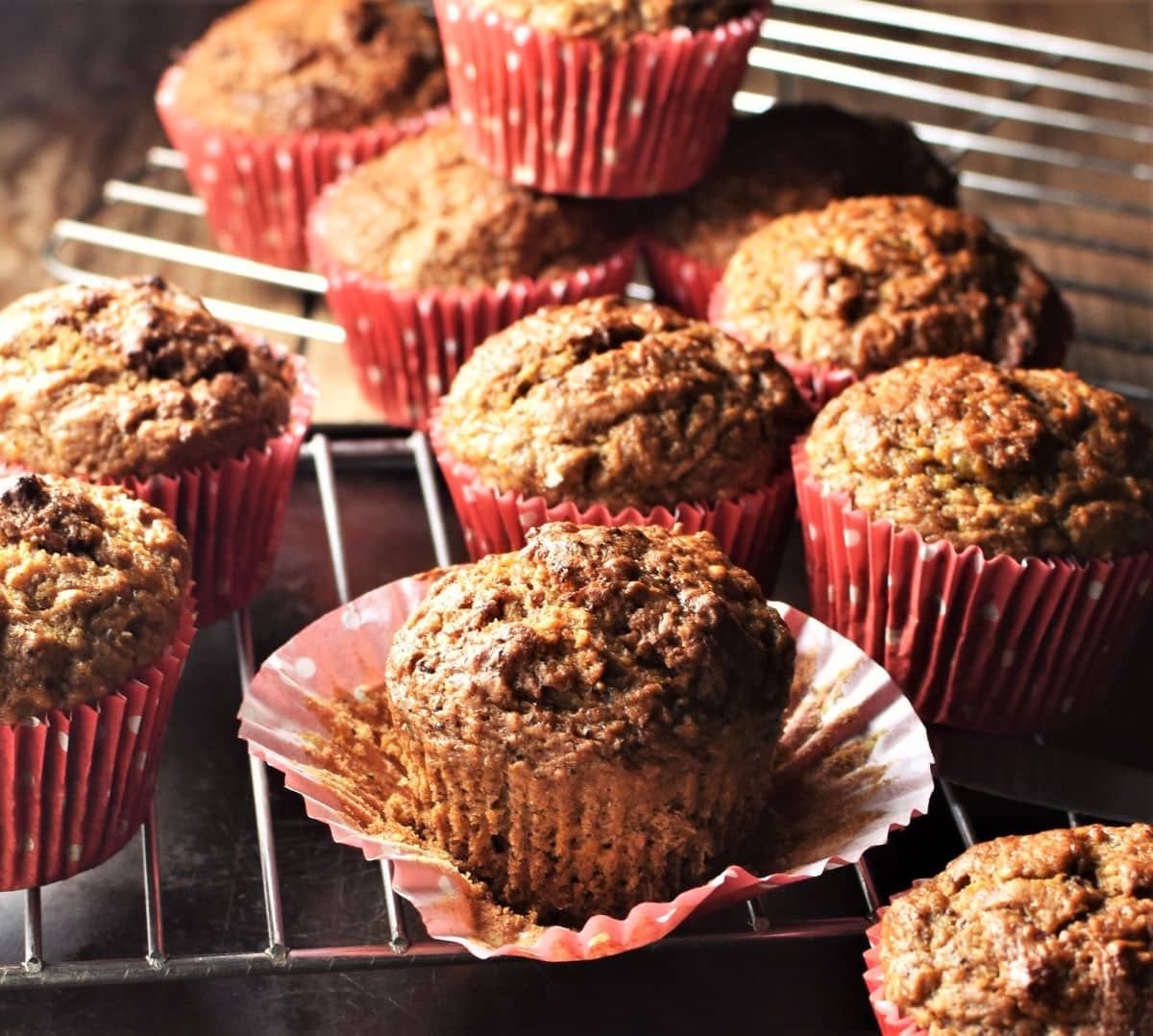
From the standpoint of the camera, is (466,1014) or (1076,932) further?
(466,1014)

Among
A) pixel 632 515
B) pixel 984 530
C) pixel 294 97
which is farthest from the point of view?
pixel 294 97

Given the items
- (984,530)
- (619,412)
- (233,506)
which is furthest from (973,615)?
(233,506)

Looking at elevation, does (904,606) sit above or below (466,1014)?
above

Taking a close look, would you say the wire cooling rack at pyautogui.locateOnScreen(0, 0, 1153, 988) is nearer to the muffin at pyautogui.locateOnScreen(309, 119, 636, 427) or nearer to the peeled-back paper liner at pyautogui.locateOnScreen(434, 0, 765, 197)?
the muffin at pyautogui.locateOnScreen(309, 119, 636, 427)

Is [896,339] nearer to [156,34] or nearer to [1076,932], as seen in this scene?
[1076,932]

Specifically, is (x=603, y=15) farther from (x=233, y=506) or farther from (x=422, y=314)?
(x=233, y=506)

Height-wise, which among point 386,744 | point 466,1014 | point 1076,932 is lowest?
point 466,1014

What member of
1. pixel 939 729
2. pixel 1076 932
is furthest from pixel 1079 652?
pixel 1076 932
